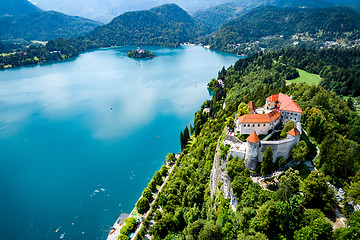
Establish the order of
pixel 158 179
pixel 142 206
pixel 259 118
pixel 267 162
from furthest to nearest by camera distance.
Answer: pixel 158 179
pixel 142 206
pixel 259 118
pixel 267 162

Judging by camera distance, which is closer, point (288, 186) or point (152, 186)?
point (288, 186)

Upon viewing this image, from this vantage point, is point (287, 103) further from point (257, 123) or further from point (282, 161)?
point (282, 161)

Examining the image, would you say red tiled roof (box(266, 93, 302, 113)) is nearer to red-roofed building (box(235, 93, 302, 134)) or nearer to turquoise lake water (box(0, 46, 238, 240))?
red-roofed building (box(235, 93, 302, 134))

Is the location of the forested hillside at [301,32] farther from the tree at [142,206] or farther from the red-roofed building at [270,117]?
the tree at [142,206]

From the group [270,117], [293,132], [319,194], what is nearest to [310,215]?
[319,194]

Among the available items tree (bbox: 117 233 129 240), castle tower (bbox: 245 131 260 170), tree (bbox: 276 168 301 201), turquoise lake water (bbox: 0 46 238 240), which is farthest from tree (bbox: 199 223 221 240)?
turquoise lake water (bbox: 0 46 238 240)
